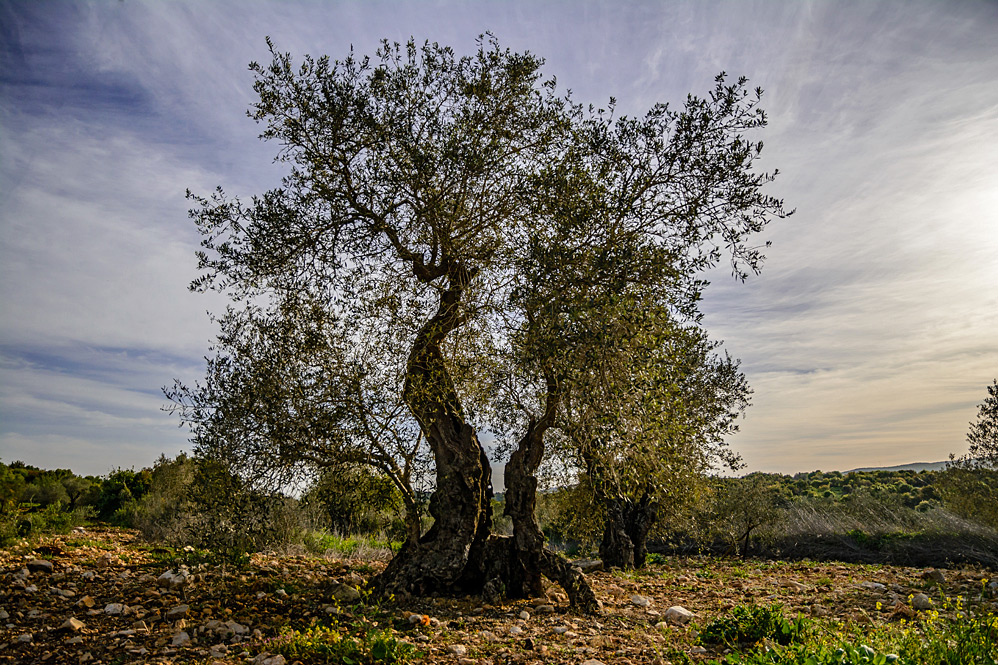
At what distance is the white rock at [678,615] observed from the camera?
879cm

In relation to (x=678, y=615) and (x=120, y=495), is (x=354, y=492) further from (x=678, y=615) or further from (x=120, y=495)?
(x=120, y=495)

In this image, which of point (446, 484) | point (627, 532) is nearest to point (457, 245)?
point (446, 484)

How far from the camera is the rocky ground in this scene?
6945mm

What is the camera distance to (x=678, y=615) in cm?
889

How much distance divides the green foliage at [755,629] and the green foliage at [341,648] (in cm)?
382

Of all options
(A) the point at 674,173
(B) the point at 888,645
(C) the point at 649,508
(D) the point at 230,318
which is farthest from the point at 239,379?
(C) the point at 649,508

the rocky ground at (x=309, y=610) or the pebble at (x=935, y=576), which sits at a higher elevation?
the rocky ground at (x=309, y=610)

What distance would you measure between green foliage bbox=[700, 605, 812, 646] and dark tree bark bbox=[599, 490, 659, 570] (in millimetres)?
8626

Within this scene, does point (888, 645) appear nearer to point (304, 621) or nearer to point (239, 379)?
point (304, 621)

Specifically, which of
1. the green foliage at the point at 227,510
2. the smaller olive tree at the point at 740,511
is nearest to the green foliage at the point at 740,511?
the smaller olive tree at the point at 740,511

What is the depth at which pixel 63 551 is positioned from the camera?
11.4m

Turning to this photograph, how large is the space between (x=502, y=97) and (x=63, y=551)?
12.3 m

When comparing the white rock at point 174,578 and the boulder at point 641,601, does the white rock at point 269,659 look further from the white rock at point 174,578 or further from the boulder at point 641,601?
the boulder at point 641,601

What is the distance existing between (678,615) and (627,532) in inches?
349
